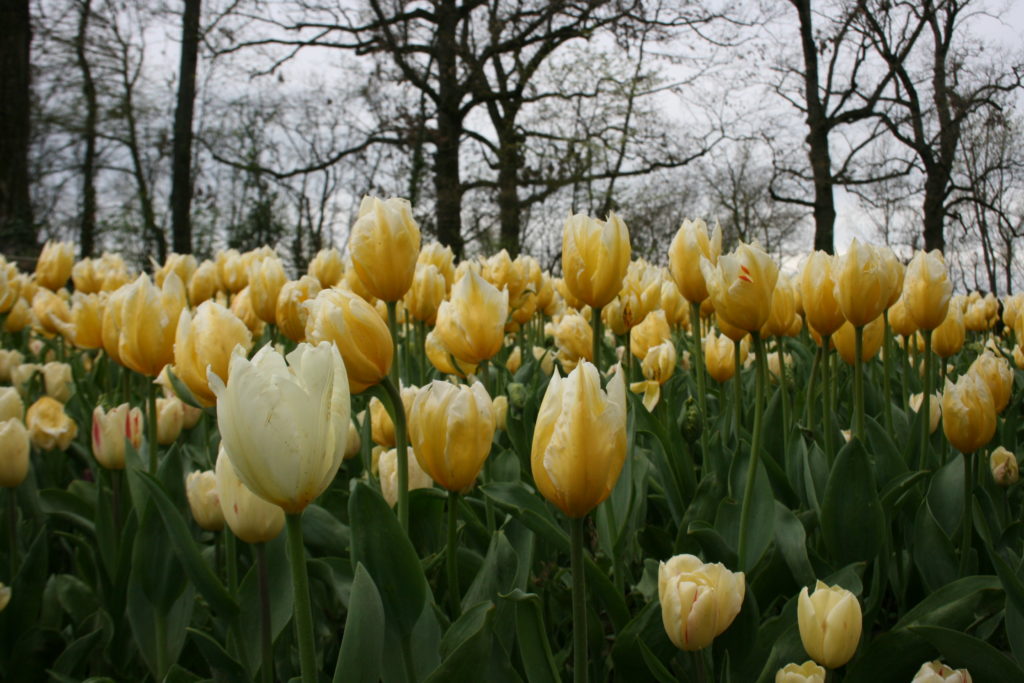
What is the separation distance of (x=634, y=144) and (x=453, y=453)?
14.1 metres

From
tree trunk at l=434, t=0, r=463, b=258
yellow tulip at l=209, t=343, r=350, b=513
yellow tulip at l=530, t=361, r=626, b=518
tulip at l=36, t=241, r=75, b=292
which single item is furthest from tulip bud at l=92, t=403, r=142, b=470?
tree trunk at l=434, t=0, r=463, b=258

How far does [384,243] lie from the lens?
1128 mm

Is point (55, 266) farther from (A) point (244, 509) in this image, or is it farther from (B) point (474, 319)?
(A) point (244, 509)

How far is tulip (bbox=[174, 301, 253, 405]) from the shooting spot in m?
1.08

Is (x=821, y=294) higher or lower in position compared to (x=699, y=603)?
higher

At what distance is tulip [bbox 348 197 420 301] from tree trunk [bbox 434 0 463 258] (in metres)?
10.7

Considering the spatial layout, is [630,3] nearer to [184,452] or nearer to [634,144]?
[634,144]

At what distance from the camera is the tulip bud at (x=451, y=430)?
870 millimetres

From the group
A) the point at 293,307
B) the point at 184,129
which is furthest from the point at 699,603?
the point at 184,129

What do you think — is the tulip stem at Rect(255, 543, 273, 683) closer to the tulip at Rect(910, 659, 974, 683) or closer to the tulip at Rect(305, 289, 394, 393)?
the tulip at Rect(305, 289, 394, 393)

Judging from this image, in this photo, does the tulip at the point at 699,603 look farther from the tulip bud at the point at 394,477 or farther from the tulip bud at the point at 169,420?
the tulip bud at the point at 169,420

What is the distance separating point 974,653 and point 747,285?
1.83ft

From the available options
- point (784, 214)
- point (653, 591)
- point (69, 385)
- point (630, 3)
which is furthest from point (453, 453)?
point (784, 214)

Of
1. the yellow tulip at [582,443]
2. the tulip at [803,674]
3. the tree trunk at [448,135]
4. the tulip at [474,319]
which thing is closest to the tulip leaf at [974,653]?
the tulip at [803,674]
